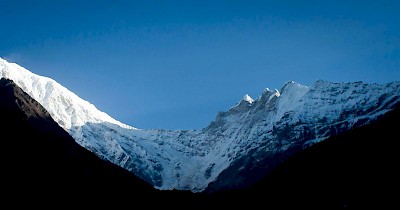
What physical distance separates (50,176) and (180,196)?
57768 mm

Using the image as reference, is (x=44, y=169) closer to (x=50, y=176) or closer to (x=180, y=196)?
(x=50, y=176)

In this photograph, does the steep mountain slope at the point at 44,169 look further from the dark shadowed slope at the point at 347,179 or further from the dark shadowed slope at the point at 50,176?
the dark shadowed slope at the point at 347,179

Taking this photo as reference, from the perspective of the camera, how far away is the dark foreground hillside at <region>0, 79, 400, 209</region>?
452 ft

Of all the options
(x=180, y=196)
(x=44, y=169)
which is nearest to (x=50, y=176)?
(x=44, y=169)

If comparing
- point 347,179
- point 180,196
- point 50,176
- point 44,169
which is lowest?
point 50,176

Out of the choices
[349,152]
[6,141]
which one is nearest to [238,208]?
[349,152]

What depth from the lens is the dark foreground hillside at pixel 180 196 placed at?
137750mm

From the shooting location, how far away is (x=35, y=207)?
125250mm

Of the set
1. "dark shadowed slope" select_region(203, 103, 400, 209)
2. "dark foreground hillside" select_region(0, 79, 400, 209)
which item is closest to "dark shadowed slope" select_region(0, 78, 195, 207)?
"dark foreground hillside" select_region(0, 79, 400, 209)

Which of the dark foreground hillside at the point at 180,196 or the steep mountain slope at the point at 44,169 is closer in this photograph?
the steep mountain slope at the point at 44,169

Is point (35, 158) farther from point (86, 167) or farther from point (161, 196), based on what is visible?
point (161, 196)

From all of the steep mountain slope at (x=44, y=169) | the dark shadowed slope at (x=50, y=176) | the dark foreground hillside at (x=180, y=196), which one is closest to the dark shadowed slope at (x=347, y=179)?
the dark foreground hillside at (x=180, y=196)

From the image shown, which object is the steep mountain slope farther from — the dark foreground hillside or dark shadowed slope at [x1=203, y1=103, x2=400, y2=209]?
dark shadowed slope at [x1=203, y1=103, x2=400, y2=209]

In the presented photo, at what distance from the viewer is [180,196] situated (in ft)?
653
